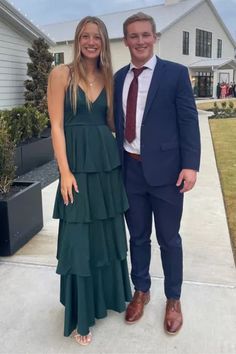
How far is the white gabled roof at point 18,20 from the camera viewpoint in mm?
8191

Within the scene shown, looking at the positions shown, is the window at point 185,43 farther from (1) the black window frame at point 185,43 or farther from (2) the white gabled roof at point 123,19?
(2) the white gabled roof at point 123,19

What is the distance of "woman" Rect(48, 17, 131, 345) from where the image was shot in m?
2.24

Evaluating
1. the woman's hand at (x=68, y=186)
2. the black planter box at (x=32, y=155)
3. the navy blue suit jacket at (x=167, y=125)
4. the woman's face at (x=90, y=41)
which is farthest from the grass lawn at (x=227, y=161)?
the black planter box at (x=32, y=155)

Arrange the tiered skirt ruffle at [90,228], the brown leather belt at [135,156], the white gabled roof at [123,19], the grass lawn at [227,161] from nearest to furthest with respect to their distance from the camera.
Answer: the tiered skirt ruffle at [90,228]
the brown leather belt at [135,156]
the grass lawn at [227,161]
the white gabled roof at [123,19]

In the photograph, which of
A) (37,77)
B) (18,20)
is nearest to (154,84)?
(18,20)

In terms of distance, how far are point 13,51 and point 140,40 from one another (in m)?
7.93

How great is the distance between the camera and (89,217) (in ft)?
7.66

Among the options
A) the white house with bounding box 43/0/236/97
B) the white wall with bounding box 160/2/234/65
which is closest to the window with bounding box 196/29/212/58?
the white house with bounding box 43/0/236/97

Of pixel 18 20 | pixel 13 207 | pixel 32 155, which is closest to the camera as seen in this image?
pixel 13 207

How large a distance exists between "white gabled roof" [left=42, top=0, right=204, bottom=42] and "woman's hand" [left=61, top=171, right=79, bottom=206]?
1091 inches

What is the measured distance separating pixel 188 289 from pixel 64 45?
31.2 metres

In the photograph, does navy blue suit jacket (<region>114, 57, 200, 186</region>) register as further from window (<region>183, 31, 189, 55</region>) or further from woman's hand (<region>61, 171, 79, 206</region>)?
window (<region>183, 31, 189, 55</region>)

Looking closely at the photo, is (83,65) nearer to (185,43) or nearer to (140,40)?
(140,40)

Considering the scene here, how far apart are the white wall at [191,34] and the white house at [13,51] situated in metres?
20.7
